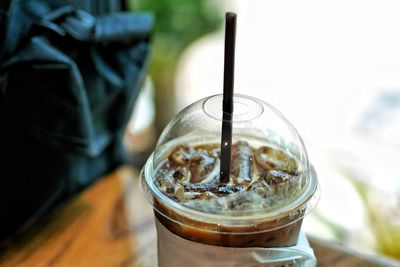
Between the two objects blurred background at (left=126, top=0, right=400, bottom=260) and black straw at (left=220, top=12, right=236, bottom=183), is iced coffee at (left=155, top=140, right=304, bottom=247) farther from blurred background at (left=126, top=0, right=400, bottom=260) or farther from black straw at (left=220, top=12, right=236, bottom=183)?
blurred background at (left=126, top=0, right=400, bottom=260)

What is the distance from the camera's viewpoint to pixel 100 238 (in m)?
1.12

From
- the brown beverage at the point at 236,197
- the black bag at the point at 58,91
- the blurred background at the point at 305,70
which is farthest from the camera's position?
the blurred background at the point at 305,70

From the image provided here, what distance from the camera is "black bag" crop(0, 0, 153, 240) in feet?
3.15

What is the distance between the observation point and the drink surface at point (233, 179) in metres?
0.72

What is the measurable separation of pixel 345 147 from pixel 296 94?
1.26 ft

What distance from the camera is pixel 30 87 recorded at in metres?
0.97

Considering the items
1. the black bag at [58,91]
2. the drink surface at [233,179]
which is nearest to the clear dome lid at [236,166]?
the drink surface at [233,179]

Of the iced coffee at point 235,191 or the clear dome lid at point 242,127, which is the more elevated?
the clear dome lid at point 242,127

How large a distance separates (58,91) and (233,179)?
390mm

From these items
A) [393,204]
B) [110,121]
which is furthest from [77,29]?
[393,204]

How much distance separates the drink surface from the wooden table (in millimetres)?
296

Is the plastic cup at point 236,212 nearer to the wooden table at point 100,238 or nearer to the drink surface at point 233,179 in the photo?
the drink surface at point 233,179

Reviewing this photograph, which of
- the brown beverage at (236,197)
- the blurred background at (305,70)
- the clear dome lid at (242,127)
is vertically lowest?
the blurred background at (305,70)

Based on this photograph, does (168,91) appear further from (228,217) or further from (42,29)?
(228,217)
